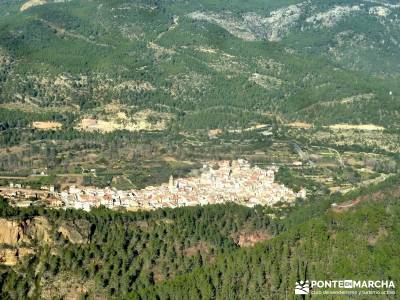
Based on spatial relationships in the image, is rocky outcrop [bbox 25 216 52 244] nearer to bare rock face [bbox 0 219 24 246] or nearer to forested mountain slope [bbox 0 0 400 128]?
bare rock face [bbox 0 219 24 246]

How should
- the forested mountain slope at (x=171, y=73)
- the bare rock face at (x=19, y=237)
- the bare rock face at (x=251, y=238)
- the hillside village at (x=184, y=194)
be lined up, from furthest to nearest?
the forested mountain slope at (x=171, y=73) → the hillside village at (x=184, y=194) → the bare rock face at (x=251, y=238) → the bare rock face at (x=19, y=237)

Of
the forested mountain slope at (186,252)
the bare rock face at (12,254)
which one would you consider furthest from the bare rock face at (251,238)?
the bare rock face at (12,254)

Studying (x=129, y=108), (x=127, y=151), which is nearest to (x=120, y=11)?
(x=129, y=108)

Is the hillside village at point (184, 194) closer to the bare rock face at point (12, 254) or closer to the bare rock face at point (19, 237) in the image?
the bare rock face at point (19, 237)

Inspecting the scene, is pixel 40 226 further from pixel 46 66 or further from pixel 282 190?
pixel 46 66

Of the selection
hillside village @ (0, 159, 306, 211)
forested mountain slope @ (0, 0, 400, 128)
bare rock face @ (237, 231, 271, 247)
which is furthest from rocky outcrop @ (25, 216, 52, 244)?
forested mountain slope @ (0, 0, 400, 128)

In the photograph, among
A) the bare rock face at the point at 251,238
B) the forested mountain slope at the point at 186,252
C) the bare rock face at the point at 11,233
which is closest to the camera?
the forested mountain slope at the point at 186,252

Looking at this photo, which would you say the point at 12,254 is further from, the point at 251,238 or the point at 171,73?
the point at 171,73

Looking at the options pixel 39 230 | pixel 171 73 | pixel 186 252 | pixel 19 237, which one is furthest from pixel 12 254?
pixel 171 73
